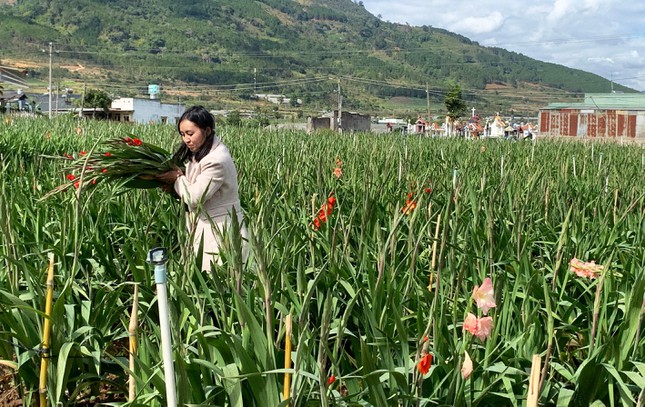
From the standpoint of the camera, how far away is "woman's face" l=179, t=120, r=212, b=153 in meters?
3.04

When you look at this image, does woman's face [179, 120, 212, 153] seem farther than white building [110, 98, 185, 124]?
No

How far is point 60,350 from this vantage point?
199 cm

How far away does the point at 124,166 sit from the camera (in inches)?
121

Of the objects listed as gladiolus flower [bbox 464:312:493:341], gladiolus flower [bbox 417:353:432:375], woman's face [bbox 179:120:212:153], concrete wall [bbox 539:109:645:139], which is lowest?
gladiolus flower [bbox 417:353:432:375]

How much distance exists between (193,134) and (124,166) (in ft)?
1.09

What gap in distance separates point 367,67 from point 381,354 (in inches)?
7026

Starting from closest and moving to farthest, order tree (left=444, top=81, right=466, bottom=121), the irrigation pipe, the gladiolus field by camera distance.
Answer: the irrigation pipe
the gladiolus field
tree (left=444, top=81, right=466, bottom=121)

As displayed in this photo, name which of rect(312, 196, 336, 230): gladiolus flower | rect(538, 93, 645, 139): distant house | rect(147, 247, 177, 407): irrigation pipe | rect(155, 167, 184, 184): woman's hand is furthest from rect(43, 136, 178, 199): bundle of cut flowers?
rect(538, 93, 645, 139): distant house

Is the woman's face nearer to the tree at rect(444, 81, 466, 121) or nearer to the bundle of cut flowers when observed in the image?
the bundle of cut flowers

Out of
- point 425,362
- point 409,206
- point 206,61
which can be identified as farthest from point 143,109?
point 206,61

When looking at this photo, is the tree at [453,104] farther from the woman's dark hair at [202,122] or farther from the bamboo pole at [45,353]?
the bamboo pole at [45,353]

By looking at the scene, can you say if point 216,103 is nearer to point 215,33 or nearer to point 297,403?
point 215,33

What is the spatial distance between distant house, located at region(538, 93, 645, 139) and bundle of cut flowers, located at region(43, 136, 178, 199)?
25.6 meters

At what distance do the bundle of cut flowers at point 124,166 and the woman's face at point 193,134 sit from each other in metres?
0.16
